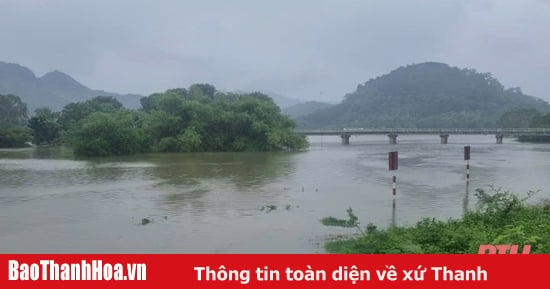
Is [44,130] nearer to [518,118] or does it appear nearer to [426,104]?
[518,118]

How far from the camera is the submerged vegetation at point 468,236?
812 centimetres

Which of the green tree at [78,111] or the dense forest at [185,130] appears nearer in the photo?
the dense forest at [185,130]

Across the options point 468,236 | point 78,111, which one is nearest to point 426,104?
point 78,111

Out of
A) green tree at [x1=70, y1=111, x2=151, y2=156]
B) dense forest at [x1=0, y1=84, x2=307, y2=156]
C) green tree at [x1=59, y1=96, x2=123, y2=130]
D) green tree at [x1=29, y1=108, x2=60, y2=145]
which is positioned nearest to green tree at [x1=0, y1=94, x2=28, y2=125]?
green tree at [x1=59, y1=96, x2=123, y2=130]

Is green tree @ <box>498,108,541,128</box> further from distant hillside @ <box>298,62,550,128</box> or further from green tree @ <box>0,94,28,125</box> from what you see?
green tree @ <box>0,94,28,125</box>

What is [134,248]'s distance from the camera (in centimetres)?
1129

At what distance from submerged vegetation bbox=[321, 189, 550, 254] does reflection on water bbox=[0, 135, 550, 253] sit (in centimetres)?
172

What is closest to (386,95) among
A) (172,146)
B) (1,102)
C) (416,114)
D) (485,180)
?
(416,114)

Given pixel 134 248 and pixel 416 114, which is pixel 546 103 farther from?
pixel 134 248

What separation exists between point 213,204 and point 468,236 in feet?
32.7

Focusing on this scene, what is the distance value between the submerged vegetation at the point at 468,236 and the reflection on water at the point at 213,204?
172cm

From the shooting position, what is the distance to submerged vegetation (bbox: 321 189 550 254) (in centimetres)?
812

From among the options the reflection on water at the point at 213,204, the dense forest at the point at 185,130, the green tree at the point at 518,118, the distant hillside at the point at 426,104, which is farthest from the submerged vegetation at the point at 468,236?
the distant hillside at the point at 426,104

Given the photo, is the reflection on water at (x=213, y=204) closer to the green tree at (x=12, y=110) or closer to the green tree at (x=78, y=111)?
the green tree at (x=78, y=111)
